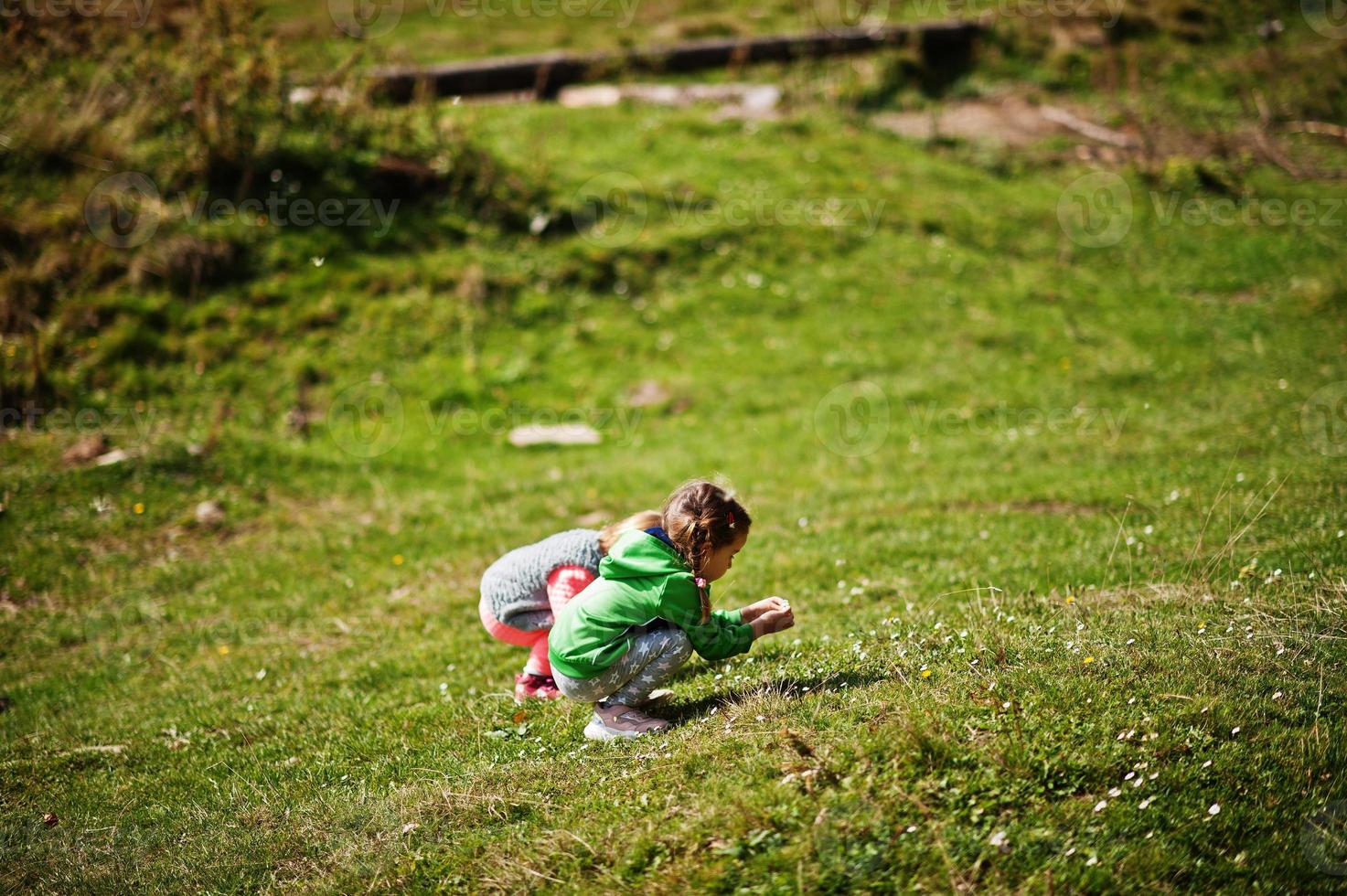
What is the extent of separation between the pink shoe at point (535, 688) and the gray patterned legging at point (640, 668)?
3.13ft

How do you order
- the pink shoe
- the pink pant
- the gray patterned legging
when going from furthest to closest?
the pink shoe, the pink pant, the gray patterned legging

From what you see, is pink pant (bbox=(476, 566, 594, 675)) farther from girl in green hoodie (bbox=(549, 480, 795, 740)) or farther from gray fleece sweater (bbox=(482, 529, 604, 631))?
girl in green hoodie (bbox=(549, 480, 795, 740))

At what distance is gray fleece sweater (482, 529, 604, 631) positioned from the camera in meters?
6.14

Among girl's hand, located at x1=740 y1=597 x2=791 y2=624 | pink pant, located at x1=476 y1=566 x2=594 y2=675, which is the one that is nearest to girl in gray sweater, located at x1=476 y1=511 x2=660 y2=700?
pink pant, located at x1=476 y1=566 x2=594 y2=675

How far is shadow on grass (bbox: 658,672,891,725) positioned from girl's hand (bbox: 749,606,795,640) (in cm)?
42

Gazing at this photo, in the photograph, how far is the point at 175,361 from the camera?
13891 millimetres

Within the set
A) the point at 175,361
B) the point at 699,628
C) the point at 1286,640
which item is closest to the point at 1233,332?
the point at 1286,640

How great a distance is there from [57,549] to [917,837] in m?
10.3

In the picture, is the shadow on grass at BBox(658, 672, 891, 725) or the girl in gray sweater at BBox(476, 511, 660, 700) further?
the girl in gray sweater at BBox(476, 511, 660, 700)

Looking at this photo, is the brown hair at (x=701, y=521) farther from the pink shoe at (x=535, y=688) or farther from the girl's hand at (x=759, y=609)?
the pink shoe at (x=535, y=688)

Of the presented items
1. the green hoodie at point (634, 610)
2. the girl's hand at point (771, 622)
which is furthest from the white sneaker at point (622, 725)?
the girl's hand at point (771, 622)

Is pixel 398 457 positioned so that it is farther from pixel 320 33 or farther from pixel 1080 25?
pixel 1080 25

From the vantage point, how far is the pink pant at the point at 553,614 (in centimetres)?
609

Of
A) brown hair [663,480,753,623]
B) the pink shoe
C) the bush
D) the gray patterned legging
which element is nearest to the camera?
brown hair [663,480,753,623]
